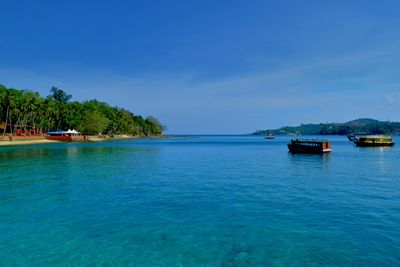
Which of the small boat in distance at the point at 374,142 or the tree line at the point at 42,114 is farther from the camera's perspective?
the tree line at the point at 42,114

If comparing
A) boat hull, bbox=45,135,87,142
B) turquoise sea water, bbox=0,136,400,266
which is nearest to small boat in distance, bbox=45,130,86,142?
boat hull, bbox=45,135,87,142

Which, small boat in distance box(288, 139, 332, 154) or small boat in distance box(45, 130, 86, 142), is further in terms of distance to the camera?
small boat in distance box(45, 130, 86, 142)

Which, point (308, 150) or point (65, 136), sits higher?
point (65, 136)

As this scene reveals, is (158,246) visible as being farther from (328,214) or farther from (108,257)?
(328,214)

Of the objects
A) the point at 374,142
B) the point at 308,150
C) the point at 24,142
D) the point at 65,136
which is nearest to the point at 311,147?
the point at 308,150

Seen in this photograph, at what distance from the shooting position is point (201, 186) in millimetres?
27766

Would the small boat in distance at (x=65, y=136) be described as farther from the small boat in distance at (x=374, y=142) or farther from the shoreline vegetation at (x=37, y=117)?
the small boat in distance at (x=374, y=142)

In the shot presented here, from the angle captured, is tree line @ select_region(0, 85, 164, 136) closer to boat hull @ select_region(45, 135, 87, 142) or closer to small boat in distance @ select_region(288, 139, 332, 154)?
boat hull @ select_region(45, 135, 87, 142)

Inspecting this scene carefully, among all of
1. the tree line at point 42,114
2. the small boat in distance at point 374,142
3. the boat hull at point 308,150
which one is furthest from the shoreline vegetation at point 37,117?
the small boat in distance at point 374,142

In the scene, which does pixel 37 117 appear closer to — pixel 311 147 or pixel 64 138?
pixel 64 138

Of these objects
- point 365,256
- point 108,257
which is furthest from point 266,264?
point 108,257

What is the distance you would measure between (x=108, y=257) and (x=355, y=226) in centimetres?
1288

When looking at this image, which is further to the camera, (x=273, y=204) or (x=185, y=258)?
(x=273, y=204)

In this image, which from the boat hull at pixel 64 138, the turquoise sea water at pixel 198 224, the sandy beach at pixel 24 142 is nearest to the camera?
the turquoise sea water at pixel 198 224
